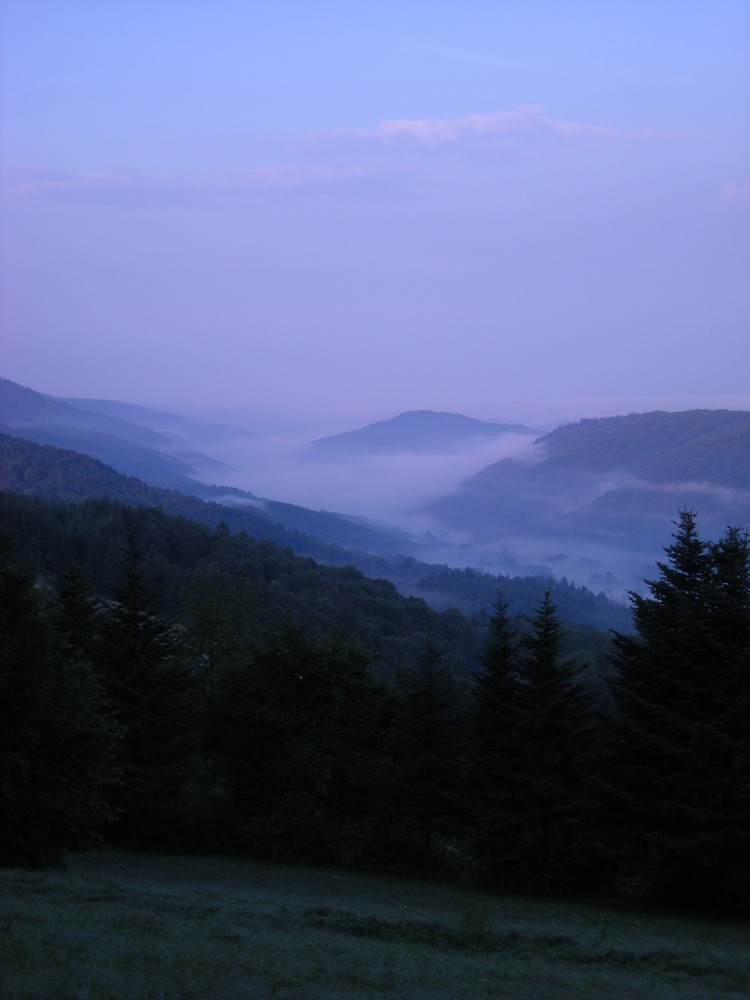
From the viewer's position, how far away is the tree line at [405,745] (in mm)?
24078

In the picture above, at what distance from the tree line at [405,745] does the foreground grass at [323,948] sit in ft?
8.63

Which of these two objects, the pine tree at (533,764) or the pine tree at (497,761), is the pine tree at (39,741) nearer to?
the pine tree at (497,761)

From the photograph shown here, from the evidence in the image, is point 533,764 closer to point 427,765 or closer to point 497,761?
point 497,761

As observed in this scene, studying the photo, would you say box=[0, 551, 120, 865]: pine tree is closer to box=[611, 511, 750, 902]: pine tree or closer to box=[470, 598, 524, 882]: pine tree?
box=[470, 598, 524, 882]: pine tree

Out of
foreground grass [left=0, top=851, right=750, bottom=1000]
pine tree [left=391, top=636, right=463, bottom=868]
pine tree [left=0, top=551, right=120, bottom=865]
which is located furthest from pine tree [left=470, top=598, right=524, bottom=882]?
pine tree [left=0, top=551, right=120, bottom=865]

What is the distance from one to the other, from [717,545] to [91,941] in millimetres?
20738

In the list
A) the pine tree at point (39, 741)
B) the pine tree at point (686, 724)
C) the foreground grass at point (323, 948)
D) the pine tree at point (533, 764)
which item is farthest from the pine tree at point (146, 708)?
the pine tree at point (686, 724)

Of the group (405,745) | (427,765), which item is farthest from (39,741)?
(405,745)

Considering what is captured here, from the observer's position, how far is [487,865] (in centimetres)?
2959

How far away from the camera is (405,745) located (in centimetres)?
3400

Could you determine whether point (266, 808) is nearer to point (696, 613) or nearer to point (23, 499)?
point (696, 613)

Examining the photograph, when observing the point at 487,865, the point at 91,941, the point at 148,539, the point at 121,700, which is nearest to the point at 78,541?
the point at 148,539

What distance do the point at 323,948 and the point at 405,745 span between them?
1916 centimetres

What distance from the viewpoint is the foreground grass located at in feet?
39.7
